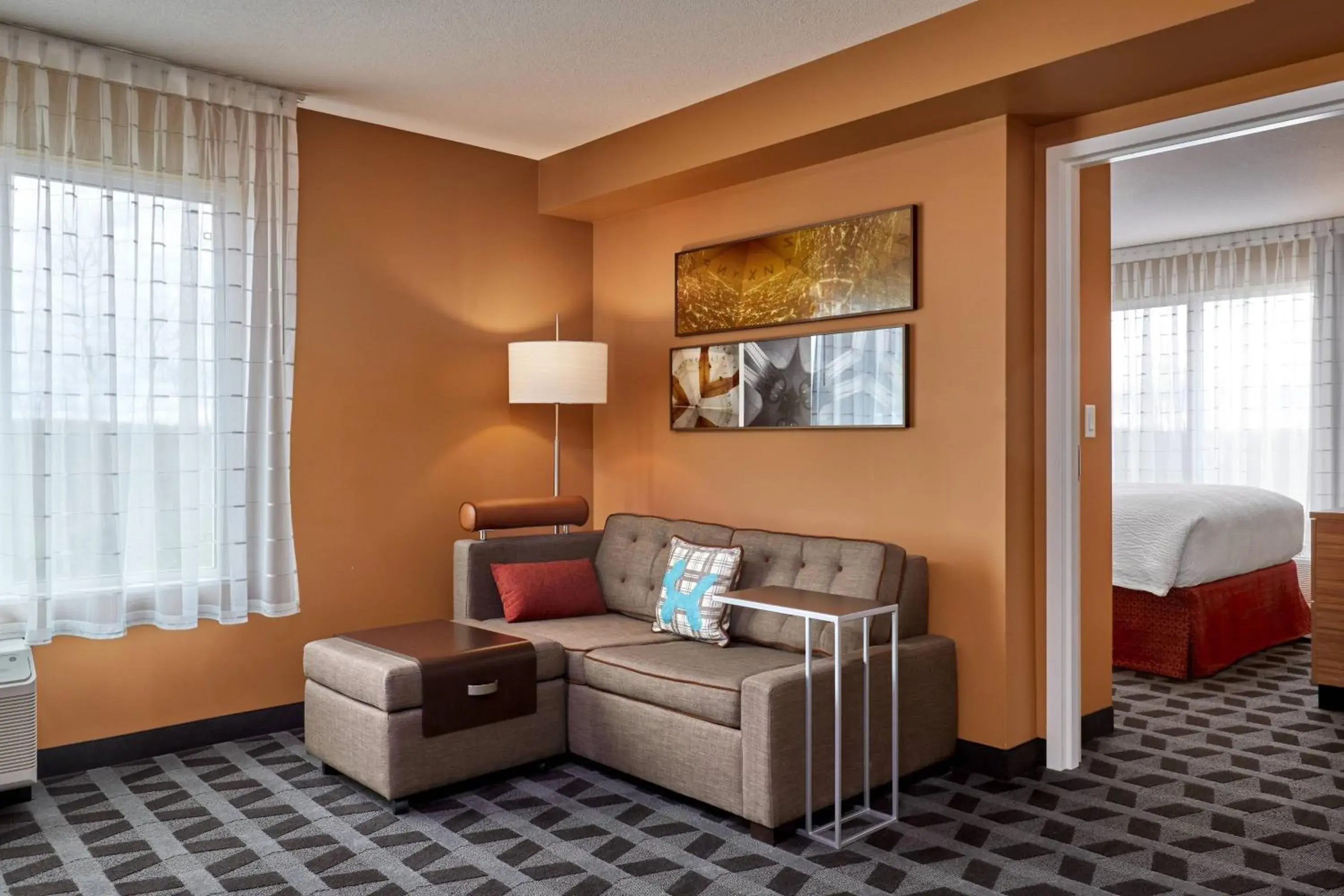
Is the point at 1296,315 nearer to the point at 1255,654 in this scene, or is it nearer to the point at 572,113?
the point at 1255,654

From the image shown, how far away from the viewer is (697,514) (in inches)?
189

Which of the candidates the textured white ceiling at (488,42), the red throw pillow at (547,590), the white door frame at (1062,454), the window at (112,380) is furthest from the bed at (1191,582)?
the window at (112,380)

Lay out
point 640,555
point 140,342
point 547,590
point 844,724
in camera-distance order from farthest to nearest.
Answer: point 640,555 < point 547,590 < point 140,342 < point 844,724

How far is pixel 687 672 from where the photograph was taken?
3.30 metres

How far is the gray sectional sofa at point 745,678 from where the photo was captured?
9.95 feet

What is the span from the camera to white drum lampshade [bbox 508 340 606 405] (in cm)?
454

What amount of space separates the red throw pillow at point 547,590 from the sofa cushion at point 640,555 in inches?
4.0

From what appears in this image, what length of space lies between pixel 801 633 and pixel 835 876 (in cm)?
95

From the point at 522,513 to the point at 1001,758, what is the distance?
7.28 ft

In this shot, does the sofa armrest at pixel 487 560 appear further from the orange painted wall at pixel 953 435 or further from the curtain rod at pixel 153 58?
the curtain rod at pixel 153 58

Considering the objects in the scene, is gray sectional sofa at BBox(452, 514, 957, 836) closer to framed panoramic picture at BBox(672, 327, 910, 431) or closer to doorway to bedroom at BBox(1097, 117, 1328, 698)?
framed panoramic picture at BBox(672, 327, 910, 431)

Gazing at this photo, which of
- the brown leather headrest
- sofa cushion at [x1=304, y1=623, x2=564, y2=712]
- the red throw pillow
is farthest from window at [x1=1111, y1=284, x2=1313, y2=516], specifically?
sofa cushion at [x1=304, y1=623, x2=564, y2=712]

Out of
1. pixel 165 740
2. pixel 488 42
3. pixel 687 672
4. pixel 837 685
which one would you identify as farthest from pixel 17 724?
pixel 488 42

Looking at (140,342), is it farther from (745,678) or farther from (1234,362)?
(1234,362)
